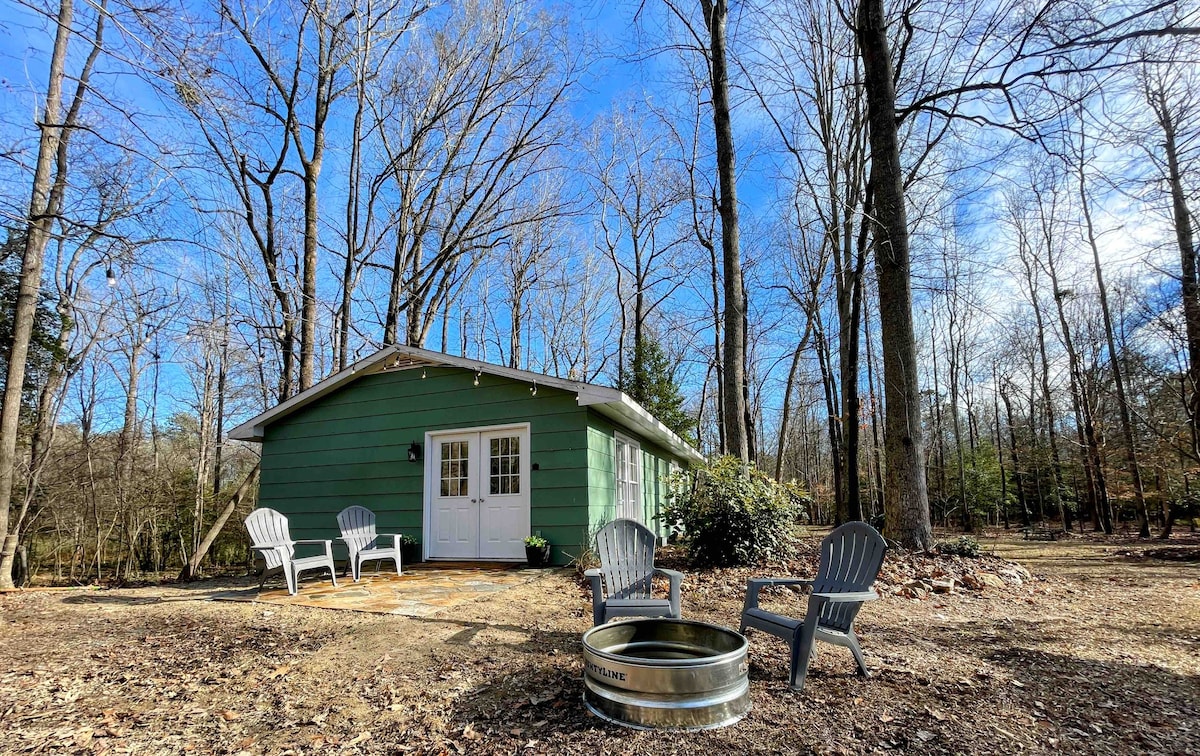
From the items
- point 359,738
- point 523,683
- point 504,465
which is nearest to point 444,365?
point 504,465

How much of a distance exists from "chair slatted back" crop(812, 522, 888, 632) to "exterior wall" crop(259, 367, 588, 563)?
13.2 ft

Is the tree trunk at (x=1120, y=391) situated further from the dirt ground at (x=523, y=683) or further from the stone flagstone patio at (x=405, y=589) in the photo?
the stone flagstone patio at (x=405, y=589)

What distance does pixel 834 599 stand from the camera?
294cm

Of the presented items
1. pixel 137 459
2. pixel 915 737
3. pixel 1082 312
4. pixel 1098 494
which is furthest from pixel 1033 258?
pixel 137 459

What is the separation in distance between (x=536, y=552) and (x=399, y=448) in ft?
8.80

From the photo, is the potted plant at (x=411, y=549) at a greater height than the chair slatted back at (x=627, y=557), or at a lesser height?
lesser

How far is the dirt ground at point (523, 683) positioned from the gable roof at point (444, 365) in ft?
8.82

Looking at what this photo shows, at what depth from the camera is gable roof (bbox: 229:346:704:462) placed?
706 cm

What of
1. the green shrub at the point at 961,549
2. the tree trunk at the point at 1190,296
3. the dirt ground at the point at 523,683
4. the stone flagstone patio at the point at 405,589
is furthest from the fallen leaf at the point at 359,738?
the tree trunk at the point at 1190,296

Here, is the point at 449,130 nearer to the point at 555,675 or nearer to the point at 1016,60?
the point at 1016,60

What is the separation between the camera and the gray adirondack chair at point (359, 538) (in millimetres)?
6406

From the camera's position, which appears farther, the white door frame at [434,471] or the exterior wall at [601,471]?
the white door frame at [434,471]

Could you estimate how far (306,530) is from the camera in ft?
28.9

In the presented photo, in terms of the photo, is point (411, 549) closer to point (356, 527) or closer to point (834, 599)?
point (356, 527)
